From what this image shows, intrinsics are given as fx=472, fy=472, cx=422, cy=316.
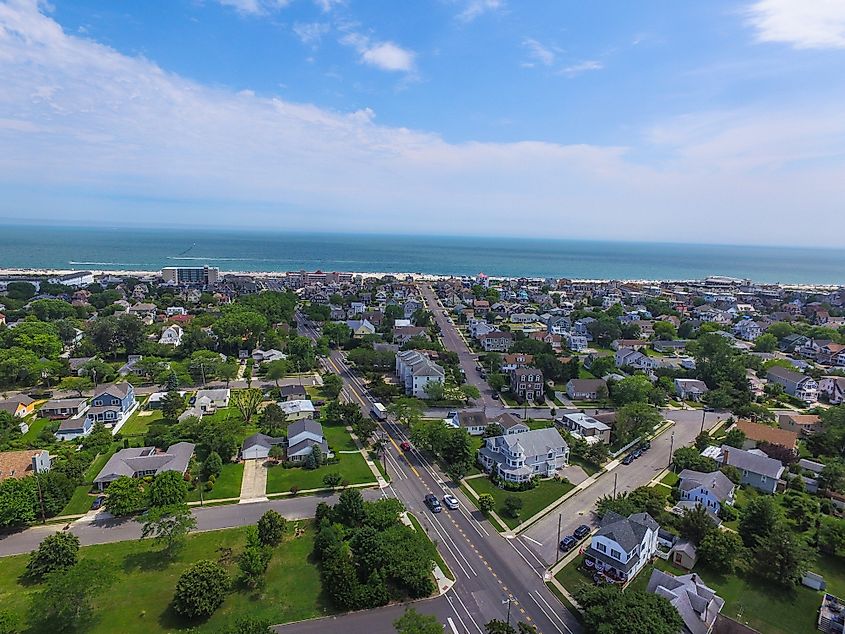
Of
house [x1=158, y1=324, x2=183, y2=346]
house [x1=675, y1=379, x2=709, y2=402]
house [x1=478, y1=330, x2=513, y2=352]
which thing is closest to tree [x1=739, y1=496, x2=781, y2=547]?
house [x1=675, y1=379, x2=709, y2=402]

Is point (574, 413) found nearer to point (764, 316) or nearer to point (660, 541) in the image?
point (660, 541)

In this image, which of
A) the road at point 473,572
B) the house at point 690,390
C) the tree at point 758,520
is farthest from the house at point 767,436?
the road at point 473,572

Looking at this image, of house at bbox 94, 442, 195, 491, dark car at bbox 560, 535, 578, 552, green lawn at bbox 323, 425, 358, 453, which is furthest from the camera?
green lawn at bbox 323, 425, 358, 453

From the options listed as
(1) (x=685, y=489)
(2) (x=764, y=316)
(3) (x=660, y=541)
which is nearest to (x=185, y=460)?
(3) (x=660, y=541)

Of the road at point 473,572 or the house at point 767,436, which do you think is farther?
the house at point 767,436

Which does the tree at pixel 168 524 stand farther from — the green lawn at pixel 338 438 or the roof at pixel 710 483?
the roof at pixel 710 483

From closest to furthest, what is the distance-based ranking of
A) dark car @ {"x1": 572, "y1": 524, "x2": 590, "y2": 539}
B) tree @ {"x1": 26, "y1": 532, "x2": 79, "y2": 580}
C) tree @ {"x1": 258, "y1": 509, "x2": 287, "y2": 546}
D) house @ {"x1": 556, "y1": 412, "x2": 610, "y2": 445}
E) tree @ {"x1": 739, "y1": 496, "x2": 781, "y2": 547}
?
tree @ {"x1": 26, "y1": 532, "x2": 79, "y2": 580}
tree @ {"x1": 258, "y1": 509, "x2": 287, "y2": 546}
tree @ {"x1": 739, "y1": 496, "x2": 781, "y2": 547}
dark car @ {"x1": 572, "y1": 524, "x2": 590, "y2": 539}
house @ {"x1": 556, "y1": 412, "x2": 610, "y2": 445}

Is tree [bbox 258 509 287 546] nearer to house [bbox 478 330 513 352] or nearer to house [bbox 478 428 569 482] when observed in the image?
house [bbox 478 428 569 482]
